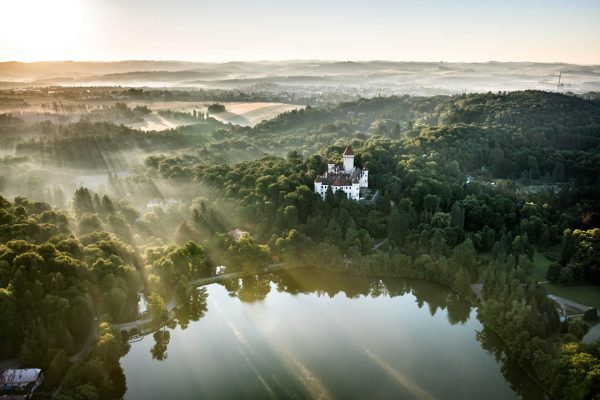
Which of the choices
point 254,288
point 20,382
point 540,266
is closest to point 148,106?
point 254,288

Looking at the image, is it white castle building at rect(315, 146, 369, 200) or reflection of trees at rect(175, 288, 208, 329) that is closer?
reflection of trees at rect(175, 288, 208, 329)

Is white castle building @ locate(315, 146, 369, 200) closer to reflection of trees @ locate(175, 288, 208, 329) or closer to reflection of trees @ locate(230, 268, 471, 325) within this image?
reflection of trees @ locate(230, 268, 471, 325)

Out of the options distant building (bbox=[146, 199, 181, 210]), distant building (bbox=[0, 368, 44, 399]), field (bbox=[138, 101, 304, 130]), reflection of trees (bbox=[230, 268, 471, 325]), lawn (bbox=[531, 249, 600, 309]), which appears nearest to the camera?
distant building (bbox=[0, 368, 44, 399])

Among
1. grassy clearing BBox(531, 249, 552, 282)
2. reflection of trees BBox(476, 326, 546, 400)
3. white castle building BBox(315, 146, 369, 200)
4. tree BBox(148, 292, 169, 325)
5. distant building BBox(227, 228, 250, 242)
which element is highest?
white castle building BBox(315, 146, 369, 200)

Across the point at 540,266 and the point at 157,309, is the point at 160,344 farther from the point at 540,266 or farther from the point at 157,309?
the point at 540,266

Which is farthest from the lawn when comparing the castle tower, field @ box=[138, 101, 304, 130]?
field @ box=[138, 101, 304, 130]

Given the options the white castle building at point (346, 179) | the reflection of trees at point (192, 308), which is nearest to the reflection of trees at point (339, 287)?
the reflection of trees at point (192, 308)
